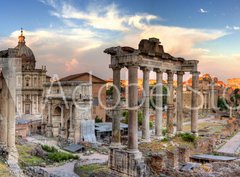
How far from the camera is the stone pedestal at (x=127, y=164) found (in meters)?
18.0

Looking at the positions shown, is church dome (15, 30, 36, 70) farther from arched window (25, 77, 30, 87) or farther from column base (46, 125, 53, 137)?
column base (46, 125, 53, 137)

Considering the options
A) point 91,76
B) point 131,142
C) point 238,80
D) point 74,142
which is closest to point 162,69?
point 131,142

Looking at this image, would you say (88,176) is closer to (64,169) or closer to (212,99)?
(64,169)

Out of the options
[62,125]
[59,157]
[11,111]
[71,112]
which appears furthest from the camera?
[62,125]

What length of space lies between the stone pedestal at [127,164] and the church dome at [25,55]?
4789cm

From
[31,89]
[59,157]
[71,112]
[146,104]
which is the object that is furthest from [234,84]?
[146,104]

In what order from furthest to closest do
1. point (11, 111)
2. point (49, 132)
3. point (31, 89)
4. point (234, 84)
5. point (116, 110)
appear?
point (234, 84), point (31, 89), point (49, 132), point (116, 110), point (11, 111)

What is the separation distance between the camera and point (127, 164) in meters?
18.4

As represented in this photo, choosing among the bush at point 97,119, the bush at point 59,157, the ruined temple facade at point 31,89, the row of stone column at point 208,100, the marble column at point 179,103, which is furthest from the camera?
the row of stone column at point 208,100

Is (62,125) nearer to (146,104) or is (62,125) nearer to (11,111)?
(146,104)

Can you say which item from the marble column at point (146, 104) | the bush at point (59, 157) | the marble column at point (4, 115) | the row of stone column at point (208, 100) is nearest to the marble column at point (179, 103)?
the marble column at point (146, 104)

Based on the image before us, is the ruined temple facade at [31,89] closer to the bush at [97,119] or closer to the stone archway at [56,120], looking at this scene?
the bush at [97,119]

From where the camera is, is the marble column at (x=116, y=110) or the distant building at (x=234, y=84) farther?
the distant building at (x=234, y=84)

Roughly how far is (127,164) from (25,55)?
2072 inches
